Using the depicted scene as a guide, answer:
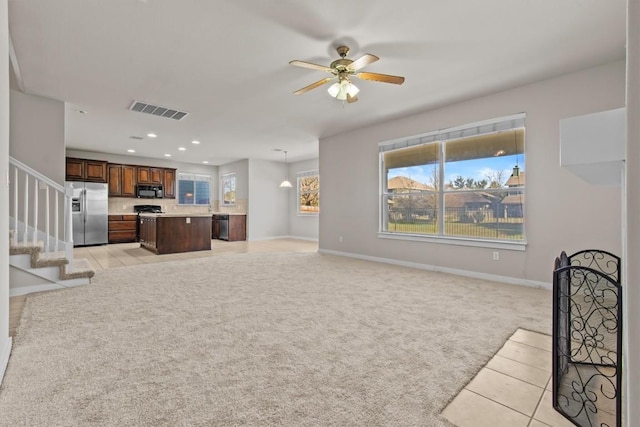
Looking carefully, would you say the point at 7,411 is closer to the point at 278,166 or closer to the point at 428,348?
the point at 428,348

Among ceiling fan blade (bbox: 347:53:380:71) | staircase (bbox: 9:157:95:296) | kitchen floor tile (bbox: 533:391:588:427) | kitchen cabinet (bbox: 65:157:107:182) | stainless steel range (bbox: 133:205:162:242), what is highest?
ceiling fan blade (bbox: 347:53:380:71)

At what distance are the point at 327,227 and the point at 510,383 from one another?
5.22 m

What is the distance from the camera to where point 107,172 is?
27.7 ft

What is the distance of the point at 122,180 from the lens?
28.7ft

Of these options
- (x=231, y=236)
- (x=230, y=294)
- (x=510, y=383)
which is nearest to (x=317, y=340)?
(x=510, y=383)

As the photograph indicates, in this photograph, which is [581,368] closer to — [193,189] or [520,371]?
[520,371]

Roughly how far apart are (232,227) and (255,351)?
754cm

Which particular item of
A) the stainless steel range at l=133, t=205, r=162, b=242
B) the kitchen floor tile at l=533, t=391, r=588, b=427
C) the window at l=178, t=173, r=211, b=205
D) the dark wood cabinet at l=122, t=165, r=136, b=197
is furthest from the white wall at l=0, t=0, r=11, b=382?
the window at l=178, t=173, r=211, b=205

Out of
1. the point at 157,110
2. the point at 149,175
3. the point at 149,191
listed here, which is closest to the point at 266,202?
the point at 149,191

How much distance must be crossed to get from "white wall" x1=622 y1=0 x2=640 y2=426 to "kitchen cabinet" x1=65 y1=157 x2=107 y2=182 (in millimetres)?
9960

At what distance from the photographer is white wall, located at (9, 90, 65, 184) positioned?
14.0 feet

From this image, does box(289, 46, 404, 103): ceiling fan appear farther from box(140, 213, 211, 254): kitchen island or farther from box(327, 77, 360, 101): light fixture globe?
box(140, 213, 211, 254): kitchen island

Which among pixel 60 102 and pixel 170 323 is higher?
pixel 60 102

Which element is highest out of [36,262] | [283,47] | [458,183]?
[283,47]
